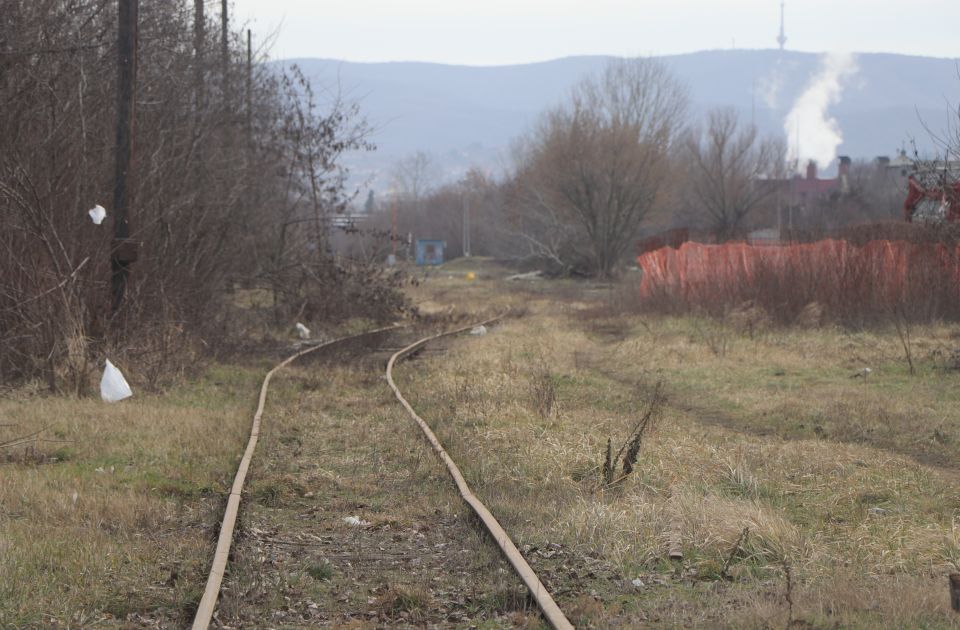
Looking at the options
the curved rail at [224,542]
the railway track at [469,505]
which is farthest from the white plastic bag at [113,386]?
the curved rail at [224,542]

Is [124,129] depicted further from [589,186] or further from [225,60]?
[589,186]

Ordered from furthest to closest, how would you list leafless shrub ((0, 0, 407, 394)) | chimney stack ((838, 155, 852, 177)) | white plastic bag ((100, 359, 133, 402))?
Result: chimney stack ((838, 155, 852, 177)), leafless shrub ((0, 0, 407, 394)), white plastic bag ((100, 359, 133, 402))

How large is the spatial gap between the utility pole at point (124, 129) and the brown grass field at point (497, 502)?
2142mm

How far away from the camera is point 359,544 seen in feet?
25.2

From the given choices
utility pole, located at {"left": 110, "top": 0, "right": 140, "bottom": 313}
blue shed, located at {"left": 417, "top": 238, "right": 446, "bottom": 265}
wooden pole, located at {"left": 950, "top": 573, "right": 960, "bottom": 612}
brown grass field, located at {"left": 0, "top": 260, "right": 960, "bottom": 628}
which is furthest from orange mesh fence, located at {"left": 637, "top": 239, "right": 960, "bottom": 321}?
blue shed, located at {"left": 417, "top": 238, "right": 446, "bottom": 265}

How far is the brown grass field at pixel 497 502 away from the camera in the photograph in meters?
6.13

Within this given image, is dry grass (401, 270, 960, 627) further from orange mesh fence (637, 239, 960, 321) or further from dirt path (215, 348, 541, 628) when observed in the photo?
orange mesh fence (637, 239, 960, 321)

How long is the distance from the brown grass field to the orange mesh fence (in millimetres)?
5744

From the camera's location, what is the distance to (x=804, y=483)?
30.6 feet

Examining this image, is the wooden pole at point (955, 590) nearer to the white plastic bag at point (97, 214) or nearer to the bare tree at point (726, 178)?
the white plastic bag at point (97, 214)

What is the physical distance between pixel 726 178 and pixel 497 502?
76612 millimetres

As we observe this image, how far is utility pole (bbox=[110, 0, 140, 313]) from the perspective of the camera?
15.2 m

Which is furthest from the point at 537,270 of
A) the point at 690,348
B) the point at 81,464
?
the point at 81,464

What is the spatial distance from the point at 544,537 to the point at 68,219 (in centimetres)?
990
